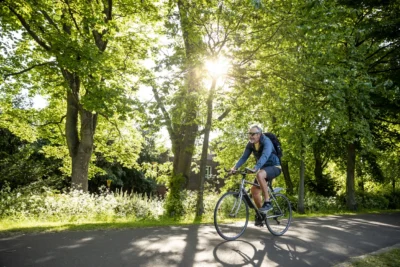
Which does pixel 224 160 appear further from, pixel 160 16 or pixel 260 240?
pixel 260 240

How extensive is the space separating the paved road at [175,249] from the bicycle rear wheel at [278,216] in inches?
7.8

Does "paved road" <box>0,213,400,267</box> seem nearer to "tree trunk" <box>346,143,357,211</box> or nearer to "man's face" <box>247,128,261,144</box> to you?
"man's face" <box>247,128,261,144</box>

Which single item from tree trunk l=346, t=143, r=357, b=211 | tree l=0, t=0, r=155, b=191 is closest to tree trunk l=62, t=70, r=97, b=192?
tree l=0, t=0, r=155, b=191

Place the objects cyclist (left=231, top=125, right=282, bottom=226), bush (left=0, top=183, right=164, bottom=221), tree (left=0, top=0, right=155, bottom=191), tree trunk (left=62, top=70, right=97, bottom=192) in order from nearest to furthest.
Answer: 1. cyclist (left=231, top=125, right=282, bottom=226)
2. bush (left=0, top=183, right=164, bottom=221)
3. tree (left=0, top=0, right=155, bottom=191)
4. tree trunk (left=62, top=70, right=97, bottom=192)

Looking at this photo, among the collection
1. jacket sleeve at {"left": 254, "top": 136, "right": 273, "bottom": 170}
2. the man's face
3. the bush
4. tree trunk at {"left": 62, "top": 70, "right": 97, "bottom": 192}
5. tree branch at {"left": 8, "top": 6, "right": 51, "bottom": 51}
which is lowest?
the bush

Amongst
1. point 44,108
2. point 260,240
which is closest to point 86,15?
point 44,108

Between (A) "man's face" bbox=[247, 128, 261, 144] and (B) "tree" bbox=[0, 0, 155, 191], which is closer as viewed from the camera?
(A) "man's face" bbox=[247, 128, 261, 144]

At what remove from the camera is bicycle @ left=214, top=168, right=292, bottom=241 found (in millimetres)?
6246

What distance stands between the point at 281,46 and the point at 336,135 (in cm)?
1091

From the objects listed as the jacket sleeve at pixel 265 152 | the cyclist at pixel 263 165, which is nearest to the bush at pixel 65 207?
the cyclist at pixel 263 165

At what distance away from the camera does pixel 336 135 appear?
1942 cm

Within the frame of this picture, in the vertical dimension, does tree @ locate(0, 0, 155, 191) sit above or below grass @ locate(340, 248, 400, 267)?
above

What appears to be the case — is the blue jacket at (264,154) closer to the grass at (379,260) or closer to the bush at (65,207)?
the grass at (379,260)

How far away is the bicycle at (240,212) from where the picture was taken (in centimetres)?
625
